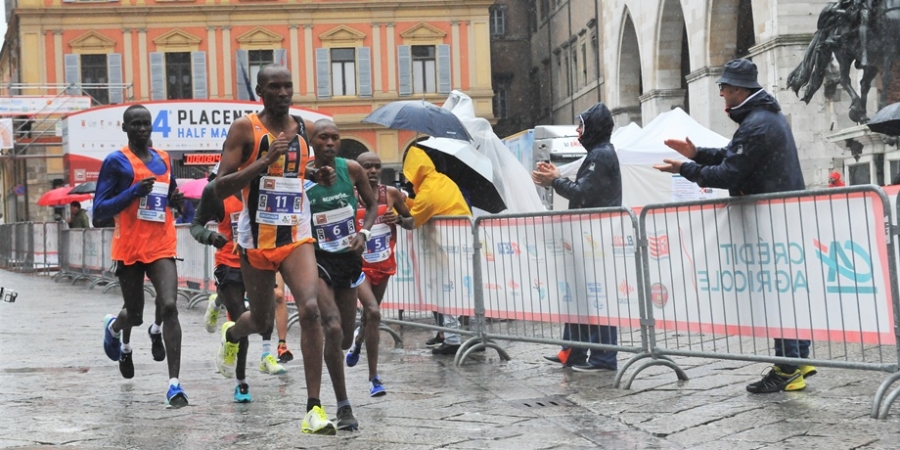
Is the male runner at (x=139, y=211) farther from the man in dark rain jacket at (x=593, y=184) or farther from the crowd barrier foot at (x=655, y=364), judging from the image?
the crowd barrier foot at (x=655, y=364)

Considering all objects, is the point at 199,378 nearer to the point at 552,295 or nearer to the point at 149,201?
the point at 149,201

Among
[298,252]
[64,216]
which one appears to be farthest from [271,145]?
[64,216]

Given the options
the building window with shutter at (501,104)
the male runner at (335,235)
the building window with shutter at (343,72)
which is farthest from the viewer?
the building window with shutter at (501,104)

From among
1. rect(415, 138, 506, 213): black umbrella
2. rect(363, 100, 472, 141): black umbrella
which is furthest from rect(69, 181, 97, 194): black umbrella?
rect(415, 138, 506, 213): black umbrella

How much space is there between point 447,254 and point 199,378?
2.40m

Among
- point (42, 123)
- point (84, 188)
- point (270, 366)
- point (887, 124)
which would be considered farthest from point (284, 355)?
point (42, 123)

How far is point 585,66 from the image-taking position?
50.6 metres

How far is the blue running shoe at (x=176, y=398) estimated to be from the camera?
7.38 metres

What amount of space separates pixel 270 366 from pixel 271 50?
144 ft

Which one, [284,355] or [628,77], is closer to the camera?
[284,355]

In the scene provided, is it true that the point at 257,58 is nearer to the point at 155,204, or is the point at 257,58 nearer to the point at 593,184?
the point at 593,184

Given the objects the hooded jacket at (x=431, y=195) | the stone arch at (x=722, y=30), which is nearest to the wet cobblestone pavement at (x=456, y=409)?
the hooded jacket at (x=431, y=195)

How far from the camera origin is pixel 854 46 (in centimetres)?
2123

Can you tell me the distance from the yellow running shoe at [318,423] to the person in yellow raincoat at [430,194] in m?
4.17
